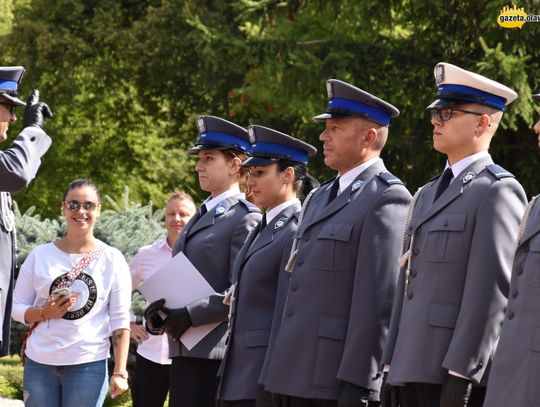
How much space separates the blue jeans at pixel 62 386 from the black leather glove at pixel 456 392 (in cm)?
282

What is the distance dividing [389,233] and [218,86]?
18479 millimetres

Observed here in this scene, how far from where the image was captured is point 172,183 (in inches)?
1102

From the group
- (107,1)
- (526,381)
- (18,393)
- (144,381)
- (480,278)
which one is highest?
(107,1)

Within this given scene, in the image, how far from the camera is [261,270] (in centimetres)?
639

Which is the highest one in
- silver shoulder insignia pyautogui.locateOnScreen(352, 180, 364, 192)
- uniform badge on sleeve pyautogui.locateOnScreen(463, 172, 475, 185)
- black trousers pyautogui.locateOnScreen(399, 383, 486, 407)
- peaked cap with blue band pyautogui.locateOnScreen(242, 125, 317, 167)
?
peaked cap with blue band pyautogui.locateOnScreen(242, 125, 317, 167)

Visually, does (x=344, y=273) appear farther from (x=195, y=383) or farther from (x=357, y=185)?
(x=195, y=383)

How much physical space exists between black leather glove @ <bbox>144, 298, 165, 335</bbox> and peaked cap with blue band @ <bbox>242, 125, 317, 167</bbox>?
3.10 feet

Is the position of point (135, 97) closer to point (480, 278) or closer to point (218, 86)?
point (218, 86)

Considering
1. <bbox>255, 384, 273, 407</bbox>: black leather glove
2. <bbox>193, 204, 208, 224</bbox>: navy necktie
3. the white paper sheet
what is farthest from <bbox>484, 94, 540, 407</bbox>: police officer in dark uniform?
<bbox>193, 204, 208, 224</bbox>: navy necktie

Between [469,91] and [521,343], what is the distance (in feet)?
4.06

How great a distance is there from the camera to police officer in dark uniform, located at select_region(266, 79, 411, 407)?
5520 millimetres

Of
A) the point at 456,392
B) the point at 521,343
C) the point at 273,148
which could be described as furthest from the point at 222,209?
the point at 521,343

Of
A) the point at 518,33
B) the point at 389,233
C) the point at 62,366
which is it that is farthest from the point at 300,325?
the point at 518,33

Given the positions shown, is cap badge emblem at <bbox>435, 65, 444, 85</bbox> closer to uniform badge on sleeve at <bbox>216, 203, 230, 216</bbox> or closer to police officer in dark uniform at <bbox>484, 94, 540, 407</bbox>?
police officer in dark uniform at <bbox>484, 94, 540, 407</bbox>
